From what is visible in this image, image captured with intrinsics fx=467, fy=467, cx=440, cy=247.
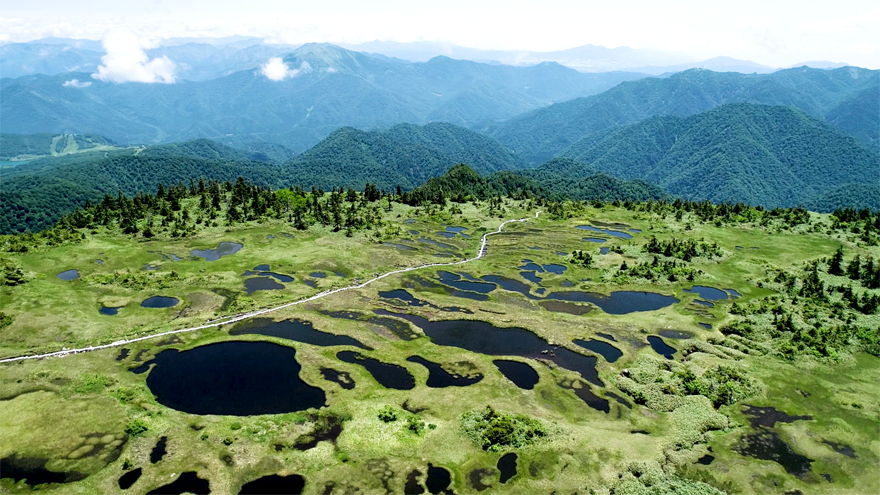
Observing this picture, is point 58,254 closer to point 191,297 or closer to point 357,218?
point 191,297

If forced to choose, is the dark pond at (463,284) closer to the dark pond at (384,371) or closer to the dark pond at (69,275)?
the dark pond at (384,371)

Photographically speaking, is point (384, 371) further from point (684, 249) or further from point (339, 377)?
point (684, 249)

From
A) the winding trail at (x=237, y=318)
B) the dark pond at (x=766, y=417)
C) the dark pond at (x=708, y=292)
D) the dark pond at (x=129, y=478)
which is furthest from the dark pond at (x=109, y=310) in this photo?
the dark pond at (x=708, y=292)

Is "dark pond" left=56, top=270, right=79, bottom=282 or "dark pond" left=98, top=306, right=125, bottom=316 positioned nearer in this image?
"dark pond" left=98, top=306, right=125, bottom=316

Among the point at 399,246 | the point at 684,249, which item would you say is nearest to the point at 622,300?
the point at 684,249

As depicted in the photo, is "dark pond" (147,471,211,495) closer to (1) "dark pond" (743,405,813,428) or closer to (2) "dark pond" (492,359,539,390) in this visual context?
(2) "dark pond" (492,359,539,390)

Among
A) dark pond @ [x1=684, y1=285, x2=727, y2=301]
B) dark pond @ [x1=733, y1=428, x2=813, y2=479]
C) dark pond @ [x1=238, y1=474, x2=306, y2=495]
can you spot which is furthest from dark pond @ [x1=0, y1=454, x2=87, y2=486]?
dark pond @ [x1=684, y1=285, x2=727, y2=301]
